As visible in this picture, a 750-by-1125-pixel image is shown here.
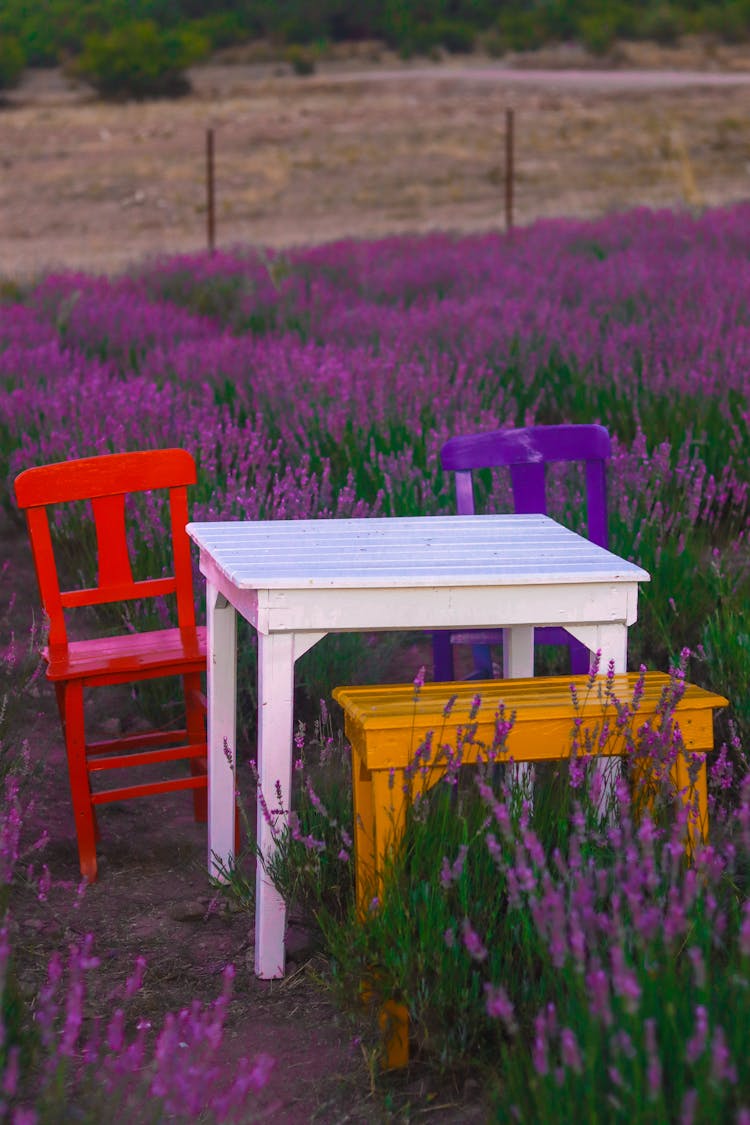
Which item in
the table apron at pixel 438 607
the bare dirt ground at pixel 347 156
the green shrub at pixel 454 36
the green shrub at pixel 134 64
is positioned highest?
the green shrub at pixel 454 36

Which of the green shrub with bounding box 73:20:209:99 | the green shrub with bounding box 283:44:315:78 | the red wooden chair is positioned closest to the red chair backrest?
the red wooden chair

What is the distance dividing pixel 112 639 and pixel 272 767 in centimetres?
108

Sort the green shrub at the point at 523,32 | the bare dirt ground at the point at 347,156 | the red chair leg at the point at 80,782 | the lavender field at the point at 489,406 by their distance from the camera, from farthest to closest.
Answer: the green shrub at the point at 523,32 < the bare dirt ground at the point at 347,156 < the red chair leg at the point at 80,782 < the lavender field at the point at 489,406

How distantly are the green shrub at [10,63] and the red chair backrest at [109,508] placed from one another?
138ft

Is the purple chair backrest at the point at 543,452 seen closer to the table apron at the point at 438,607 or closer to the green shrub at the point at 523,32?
the table apron at the point at 438,607

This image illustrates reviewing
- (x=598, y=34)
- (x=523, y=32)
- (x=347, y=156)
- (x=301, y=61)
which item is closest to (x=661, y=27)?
(x=598, y=34)

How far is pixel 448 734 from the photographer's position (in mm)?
2527

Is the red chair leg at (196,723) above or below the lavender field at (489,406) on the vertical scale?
below

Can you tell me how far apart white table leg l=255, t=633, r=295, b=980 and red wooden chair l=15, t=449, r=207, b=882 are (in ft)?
2.19

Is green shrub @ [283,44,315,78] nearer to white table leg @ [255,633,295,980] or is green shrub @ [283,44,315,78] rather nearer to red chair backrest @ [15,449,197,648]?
red chair backrest @ [15,449,197,648]

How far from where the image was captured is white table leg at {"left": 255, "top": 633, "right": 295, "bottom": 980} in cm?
271

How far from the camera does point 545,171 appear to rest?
28.5m

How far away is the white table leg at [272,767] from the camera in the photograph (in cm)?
271

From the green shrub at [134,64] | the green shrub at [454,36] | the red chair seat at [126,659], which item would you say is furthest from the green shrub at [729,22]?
the red chair seat at [126,659]
